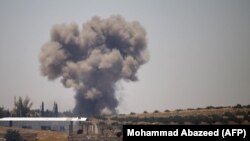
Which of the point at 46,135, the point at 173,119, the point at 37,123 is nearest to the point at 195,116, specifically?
the point at 173,119

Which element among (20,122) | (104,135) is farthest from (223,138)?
(20,122)

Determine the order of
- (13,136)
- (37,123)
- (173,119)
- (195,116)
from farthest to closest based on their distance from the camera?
(37,123), (195,116), (173,119), (13,136)

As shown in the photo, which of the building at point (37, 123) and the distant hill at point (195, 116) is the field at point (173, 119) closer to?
the distant hill at point (195, 116)

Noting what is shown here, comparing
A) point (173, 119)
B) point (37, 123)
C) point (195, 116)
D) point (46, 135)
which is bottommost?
point (46, 135)

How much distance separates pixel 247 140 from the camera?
30859 millimetres

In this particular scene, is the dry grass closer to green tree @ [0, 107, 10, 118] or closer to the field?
the field

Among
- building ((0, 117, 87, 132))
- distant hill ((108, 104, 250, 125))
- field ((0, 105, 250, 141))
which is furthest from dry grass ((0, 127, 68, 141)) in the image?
distant hill ((108, 104, 250, 125))

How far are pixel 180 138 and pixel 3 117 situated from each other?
8180 cm

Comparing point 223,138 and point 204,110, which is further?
point 204,110

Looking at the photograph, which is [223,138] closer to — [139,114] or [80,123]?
[80,123]

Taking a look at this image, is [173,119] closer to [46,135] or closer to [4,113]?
[46,135]

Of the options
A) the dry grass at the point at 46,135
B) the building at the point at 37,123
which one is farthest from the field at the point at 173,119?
the building at the point at 37,123

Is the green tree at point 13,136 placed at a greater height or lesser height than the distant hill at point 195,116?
lesser

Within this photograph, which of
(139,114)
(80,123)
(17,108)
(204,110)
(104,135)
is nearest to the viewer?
(104,135)
